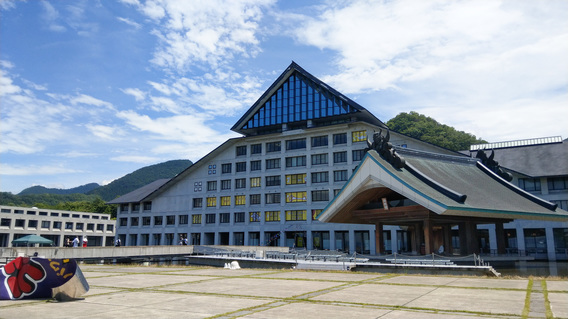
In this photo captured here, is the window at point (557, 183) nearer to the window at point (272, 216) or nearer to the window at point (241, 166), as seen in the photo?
the window at point (272, 216)

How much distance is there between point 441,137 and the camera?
11131 cm

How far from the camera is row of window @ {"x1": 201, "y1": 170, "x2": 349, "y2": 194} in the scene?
77500mm

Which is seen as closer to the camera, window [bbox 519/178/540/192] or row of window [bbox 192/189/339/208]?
window [bbox 519/178/540/192]

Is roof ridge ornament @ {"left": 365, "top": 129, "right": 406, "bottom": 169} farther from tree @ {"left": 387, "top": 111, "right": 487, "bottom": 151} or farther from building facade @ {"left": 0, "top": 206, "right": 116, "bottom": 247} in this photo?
building facade @ {"left": 0, "top": 206, "right": 116, "bottom": 247}

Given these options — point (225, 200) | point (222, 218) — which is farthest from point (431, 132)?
point (222, 218)

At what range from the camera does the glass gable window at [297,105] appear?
80.1m

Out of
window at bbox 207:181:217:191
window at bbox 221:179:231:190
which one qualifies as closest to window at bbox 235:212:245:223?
Answer: window at bbox 221:179:231:190

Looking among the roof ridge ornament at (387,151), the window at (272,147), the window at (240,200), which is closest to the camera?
the roof ridge ornament at (387,151)

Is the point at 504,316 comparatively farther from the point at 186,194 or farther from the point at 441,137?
the point at 441,137

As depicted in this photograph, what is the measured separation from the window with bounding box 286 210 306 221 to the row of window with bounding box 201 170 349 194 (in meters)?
5.25

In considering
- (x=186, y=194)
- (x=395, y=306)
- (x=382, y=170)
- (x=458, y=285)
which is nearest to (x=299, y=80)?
(x=186, y=194)

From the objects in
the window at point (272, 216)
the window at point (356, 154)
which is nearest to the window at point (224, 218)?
the window at point (272, 216)

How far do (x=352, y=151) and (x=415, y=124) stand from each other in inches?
2163

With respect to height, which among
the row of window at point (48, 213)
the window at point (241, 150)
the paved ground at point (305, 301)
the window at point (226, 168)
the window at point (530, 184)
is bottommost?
the paved ground at point (305, 301)
